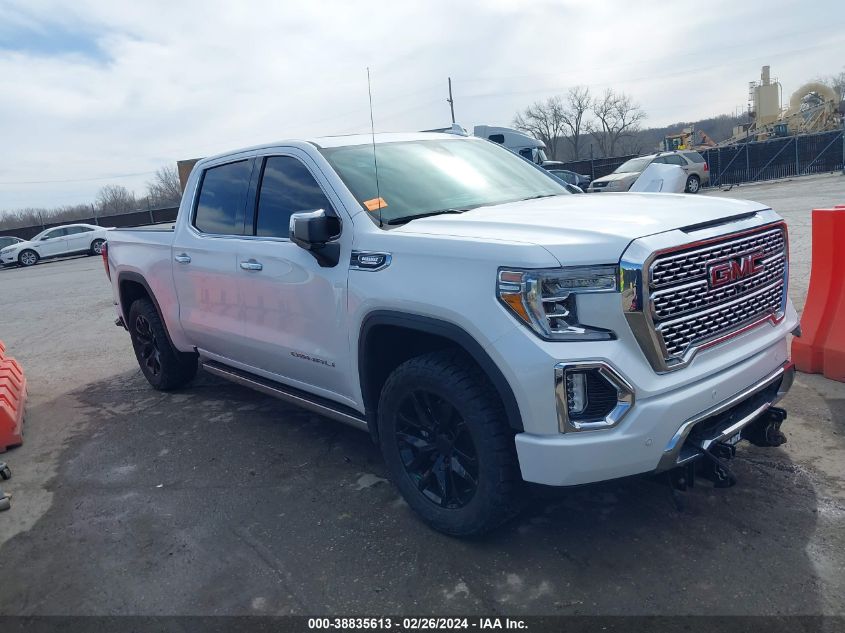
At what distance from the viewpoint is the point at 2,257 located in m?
27.4

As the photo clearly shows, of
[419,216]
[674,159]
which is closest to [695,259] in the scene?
[419,216]

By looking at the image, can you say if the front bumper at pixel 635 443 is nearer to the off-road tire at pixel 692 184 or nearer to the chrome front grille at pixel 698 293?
the chrome front grille at pixel 698 293

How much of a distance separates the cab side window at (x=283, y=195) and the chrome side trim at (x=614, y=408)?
5.83 feet

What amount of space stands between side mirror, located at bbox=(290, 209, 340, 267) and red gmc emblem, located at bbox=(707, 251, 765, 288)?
1803mm

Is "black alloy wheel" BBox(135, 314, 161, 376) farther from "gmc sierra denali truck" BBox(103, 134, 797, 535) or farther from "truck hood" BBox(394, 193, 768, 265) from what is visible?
"truck hood" BBox(394, 193, 768, 265)

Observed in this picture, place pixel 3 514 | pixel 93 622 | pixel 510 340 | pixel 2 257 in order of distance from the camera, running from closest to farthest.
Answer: pixel 510 340
pixel 93 622
pixel 3 514
pixel 2 257

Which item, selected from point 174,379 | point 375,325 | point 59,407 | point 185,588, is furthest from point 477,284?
point 59,407

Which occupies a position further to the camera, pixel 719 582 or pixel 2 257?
pixel 2 257

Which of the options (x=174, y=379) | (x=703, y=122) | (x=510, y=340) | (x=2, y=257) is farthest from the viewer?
(x=703, y=122)

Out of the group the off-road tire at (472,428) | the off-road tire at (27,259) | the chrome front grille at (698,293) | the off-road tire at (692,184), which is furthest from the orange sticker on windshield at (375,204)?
the off-road tire at (27,259)

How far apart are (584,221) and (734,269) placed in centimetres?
70

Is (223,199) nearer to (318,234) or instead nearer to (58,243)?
(318,234)

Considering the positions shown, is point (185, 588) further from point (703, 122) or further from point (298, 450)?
point (703, 122)

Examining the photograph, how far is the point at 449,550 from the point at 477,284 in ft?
4.28
